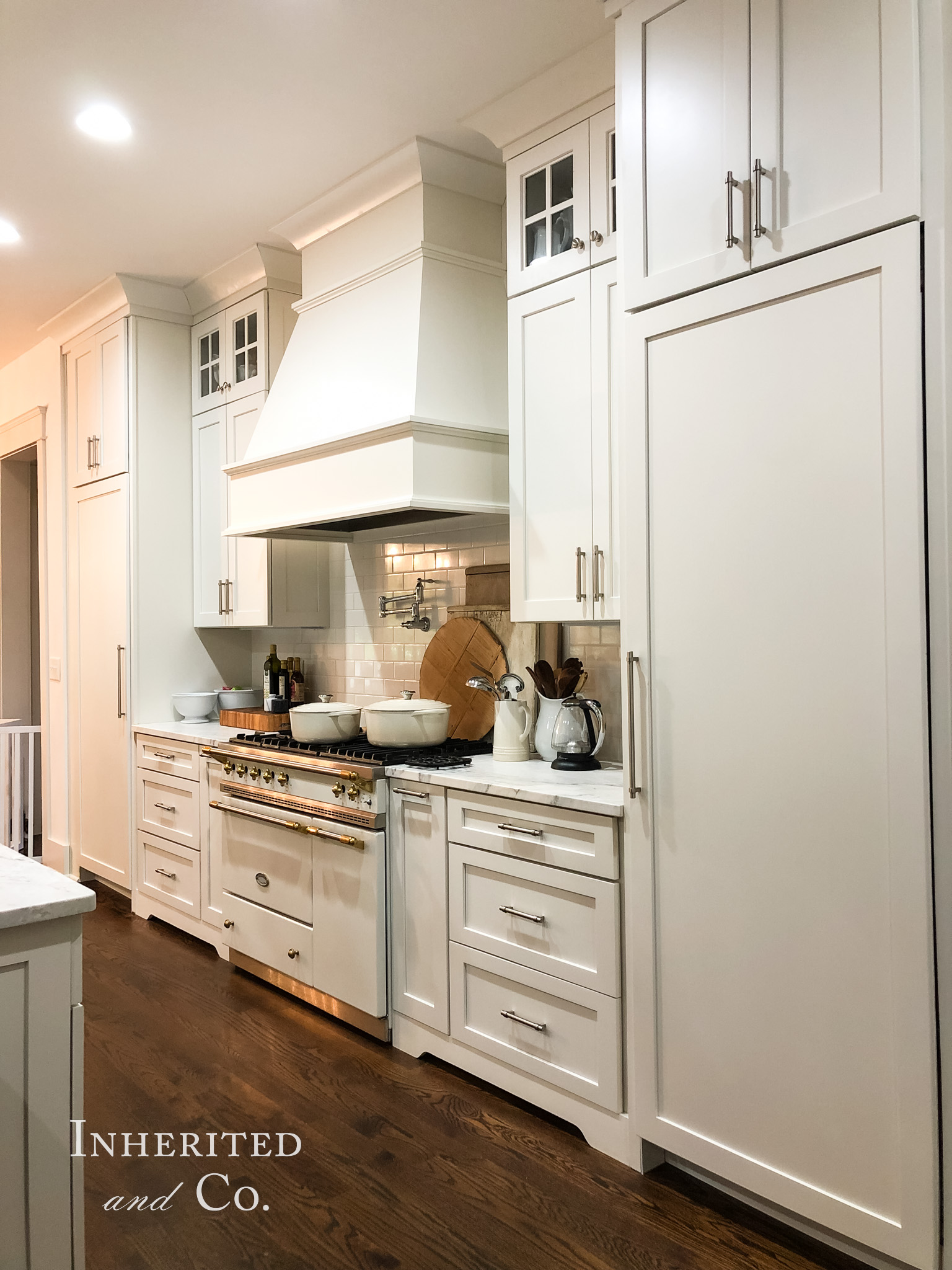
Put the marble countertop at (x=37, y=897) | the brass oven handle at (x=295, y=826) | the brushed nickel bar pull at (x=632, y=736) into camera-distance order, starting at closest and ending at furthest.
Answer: the marble countertop at (x=37, y=897) < the brushed nickel bar pull at (x=632, y=736) < the brass oven handle at (x=295, y=826)

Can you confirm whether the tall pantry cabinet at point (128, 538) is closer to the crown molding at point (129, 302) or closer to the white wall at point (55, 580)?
the crown molding at point (129, 302)

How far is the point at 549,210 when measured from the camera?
2842 millimetres

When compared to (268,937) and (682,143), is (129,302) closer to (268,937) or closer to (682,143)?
(268,937)

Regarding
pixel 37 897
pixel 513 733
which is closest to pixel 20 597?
pixel 513 733

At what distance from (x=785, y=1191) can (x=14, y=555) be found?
5859 mm

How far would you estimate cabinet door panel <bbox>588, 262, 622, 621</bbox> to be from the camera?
2648 mm

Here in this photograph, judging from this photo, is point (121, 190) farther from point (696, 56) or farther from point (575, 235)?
point (696, 56)

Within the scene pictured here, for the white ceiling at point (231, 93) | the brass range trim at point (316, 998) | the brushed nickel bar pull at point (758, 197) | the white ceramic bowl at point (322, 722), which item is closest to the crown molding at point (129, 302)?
the white ceiling at point (231, 93)

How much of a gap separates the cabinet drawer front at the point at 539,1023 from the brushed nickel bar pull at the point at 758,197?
6.03 ft

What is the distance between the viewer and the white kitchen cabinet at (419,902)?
2.81 metres

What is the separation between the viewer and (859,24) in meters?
1.79

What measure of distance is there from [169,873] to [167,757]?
53 cm

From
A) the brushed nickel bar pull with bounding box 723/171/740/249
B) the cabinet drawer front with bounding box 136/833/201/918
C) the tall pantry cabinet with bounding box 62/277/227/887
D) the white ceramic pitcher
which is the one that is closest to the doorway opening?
the tall pantry cabinet with bounding box 62/277/227/887

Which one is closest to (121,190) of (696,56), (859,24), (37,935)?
(696,56)
